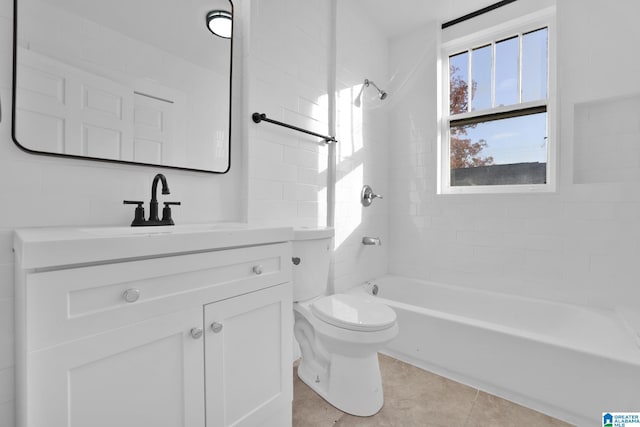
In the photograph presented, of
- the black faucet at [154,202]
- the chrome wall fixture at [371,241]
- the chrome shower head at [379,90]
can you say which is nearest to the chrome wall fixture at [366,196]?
the chrome wall fixture at [371,241]

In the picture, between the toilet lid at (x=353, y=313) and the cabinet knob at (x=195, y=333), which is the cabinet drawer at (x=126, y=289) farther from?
the toilet lid at (x=353, y=313)

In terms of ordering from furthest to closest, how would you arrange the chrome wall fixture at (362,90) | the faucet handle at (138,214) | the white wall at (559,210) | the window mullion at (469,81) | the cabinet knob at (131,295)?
the window mullion at (469,81) → the chrome wall fixture at (362,90) → the white wall at (559,210) → the faucet handle at (138,214) → the cabinet knob at (131,295)

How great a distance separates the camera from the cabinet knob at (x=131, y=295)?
0.81 metres

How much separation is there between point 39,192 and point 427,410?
6.36 ft

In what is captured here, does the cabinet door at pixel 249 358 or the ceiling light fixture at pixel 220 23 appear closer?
the cabinet door at pixel 249 358

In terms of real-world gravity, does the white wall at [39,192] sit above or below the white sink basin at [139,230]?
above

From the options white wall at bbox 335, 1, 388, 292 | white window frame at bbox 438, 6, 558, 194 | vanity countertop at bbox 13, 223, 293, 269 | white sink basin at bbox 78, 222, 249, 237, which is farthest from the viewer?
white wall at bbox 335, 1, 388, 292

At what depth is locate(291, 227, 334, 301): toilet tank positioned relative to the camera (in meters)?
1.64

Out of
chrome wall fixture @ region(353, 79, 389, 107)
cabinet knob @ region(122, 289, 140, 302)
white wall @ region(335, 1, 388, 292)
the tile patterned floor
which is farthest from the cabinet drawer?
chrome wall fixture @ region(353, 79, 389, 107)

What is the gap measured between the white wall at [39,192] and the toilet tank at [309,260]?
0.63 meters

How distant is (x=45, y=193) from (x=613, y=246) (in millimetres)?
3034

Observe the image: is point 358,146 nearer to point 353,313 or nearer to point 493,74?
point 493,74

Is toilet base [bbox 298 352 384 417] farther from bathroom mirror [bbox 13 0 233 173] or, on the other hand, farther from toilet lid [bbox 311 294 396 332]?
bathroom mirror [bbox 13 0 233 173]

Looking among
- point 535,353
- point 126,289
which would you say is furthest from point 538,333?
point 126,289
